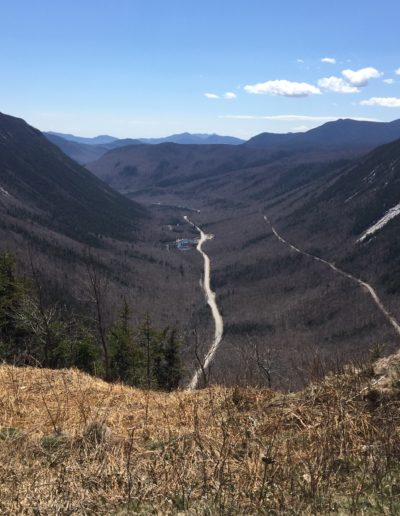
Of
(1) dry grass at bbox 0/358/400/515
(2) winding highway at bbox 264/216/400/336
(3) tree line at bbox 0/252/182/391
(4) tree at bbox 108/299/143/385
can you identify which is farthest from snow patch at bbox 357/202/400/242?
(1) dry grass at bbox 0/358/400/515

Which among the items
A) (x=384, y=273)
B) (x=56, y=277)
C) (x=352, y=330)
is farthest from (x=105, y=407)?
(x=384, y=273)

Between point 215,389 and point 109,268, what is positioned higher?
point 215,389

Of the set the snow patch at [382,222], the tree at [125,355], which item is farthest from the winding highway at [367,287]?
the tree at [125,355]

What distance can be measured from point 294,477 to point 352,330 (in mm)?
104036

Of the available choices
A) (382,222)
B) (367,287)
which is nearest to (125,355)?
(367,287)

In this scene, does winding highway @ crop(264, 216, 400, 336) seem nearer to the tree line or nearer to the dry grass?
the tree line

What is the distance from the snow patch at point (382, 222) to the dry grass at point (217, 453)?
166009 mm

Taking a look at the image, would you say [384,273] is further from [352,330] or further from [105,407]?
[105,407]

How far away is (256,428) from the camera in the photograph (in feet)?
21.4

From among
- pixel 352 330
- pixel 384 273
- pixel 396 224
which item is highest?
pixel 396 224

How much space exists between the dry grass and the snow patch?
16601 cm

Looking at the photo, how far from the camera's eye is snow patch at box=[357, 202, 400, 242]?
165 m

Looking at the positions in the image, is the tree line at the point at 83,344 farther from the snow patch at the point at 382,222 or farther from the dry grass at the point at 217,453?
the snow patch at the point at 382,222

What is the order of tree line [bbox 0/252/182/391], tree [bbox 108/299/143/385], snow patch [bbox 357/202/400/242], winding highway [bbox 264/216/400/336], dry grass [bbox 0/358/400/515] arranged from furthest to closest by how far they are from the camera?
snow patch [bbox 357/202/400/242] < winding highway [bbox 264/216/400/336] < tree [bbox 108/299/143/385] < tree line [bbox 0/252/182/391] < dry grass [bbox 0/358/400/515]
